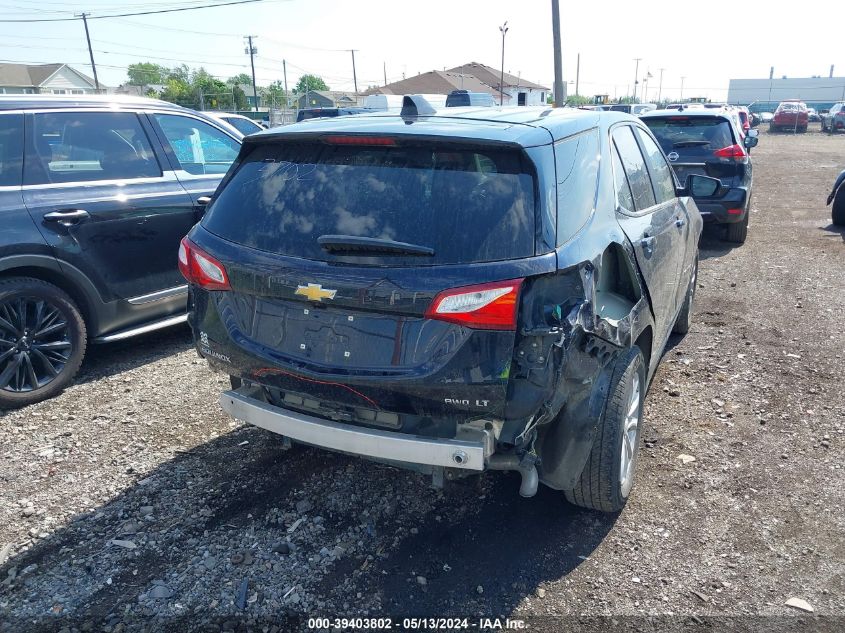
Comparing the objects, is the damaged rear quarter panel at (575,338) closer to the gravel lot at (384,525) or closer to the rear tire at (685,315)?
the gravel lot at (384,525)

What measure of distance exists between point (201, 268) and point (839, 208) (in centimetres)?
1048

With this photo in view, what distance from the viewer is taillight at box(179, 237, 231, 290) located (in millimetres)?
2850

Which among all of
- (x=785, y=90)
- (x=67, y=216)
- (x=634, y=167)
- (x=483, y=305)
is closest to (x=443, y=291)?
(x=483, y=305)

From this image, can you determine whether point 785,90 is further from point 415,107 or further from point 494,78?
point 415,107

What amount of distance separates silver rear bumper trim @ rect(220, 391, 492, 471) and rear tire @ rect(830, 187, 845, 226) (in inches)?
397

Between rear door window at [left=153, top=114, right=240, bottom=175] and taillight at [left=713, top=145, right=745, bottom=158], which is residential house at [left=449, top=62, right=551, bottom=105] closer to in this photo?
taillight at [left=713, top=145, right=745, bottom=158]

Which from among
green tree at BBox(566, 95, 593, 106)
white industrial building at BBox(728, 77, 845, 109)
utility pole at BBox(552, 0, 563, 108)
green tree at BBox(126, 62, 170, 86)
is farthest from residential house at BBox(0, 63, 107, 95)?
white industrial building at BBox(728, 77, 845, 109)

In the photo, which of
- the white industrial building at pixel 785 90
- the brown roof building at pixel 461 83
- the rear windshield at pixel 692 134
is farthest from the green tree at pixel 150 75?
the rear windshield at pixel 692 134

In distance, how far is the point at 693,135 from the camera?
8.99 m

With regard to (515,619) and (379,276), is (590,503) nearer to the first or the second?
(515,619)

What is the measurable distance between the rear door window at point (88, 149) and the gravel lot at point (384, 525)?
1.57 metres

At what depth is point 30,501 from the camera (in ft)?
11.0

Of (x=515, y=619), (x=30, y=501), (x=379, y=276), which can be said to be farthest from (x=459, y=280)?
(x=30, y=501)

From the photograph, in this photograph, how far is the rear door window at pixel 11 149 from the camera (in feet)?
14.2
